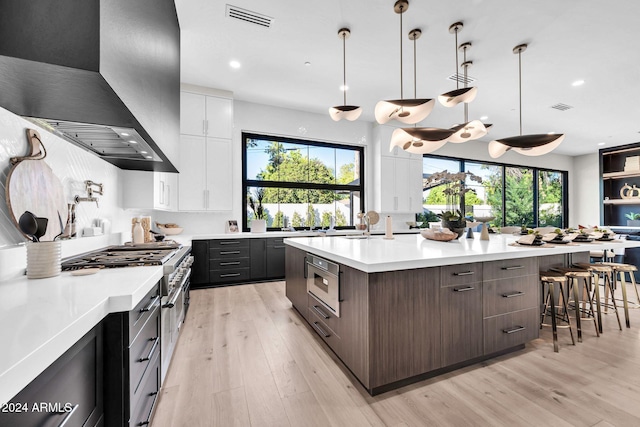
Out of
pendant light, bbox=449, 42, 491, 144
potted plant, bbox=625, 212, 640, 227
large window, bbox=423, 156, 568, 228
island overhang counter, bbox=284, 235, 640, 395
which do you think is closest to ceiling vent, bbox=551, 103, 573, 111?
large window, bbox=423, 156, 568, 228

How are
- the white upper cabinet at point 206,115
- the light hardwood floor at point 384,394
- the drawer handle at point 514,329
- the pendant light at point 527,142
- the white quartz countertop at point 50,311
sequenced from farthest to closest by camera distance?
the white upper cabinet at point 206,115 < the pendant light at point 527,142 < the drawer handle at point 514,329 < the light hardwood floor at point 384,394 < the white quartz countertop at point 50,311

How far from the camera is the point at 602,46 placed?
297 cm

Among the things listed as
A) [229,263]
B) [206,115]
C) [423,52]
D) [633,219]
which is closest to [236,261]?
[229,263]

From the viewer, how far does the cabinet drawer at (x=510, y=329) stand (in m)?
1.95

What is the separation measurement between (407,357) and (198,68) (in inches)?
158

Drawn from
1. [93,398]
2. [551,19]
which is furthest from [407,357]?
[551,19]

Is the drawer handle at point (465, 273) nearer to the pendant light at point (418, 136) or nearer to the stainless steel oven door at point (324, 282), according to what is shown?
the stainless steel oven door at point (324, 282)

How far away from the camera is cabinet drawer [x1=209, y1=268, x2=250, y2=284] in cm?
400

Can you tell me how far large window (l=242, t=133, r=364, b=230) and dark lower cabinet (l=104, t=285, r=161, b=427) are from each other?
3.62 m

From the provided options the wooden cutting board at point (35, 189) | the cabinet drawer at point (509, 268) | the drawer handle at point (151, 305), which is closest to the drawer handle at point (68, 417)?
the drawer handle at point (151, 305)

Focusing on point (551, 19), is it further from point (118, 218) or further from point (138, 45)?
point (118, 218)

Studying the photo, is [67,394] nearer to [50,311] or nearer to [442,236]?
[50,311]

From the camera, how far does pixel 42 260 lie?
4.05ft

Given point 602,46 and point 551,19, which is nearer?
point 551,19
